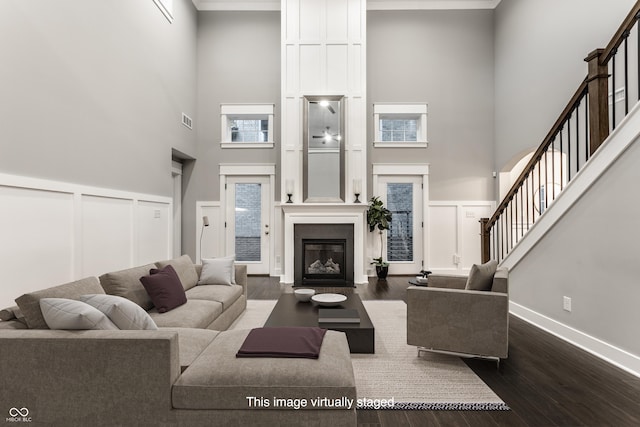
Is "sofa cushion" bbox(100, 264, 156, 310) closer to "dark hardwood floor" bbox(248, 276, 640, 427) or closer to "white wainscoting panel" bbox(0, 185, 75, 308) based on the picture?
"white wainscoting panel" bbox(0, 185, 75, 308)

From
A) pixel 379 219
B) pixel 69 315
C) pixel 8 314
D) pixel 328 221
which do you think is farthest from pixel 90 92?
pixel 379 219

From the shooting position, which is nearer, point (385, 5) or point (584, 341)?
point (584, 341)

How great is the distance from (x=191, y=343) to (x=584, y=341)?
3344 mm

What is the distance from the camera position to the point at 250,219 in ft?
21.8

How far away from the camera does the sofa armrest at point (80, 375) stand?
5.12ft

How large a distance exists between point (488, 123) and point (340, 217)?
353cm

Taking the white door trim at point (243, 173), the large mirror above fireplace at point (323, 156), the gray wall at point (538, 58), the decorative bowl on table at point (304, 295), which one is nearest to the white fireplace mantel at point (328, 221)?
the large mirror above fireplace at point (323, 156)

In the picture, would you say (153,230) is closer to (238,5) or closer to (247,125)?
(247,125)

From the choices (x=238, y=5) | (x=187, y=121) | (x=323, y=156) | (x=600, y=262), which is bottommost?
(x=600, y=262)

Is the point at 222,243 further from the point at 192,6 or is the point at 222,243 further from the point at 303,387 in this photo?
the point at 303,387

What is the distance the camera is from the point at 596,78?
10.3ft

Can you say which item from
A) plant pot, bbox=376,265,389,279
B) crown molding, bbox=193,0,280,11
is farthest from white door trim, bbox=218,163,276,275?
crown molding, bbox=193,0,280,11

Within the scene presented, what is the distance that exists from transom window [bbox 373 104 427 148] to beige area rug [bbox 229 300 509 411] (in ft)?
14.0

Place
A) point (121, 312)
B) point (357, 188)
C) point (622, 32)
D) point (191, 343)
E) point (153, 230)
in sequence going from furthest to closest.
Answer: point (357, 188) → point (153, 230) → point (622, 32) → point (191, 343) → point (121, 312)
